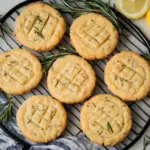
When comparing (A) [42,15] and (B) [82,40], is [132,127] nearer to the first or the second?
(B) [82,40]

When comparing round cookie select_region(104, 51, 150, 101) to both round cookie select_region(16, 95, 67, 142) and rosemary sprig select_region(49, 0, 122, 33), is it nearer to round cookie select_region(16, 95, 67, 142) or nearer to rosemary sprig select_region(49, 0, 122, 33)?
rosemary sprig select_region(49, 0, 122, 33)

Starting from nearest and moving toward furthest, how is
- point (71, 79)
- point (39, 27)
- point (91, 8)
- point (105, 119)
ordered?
1. point (105, 119)
2. point (71, 79)
3. point (39, 27)
4. point (91, 8)

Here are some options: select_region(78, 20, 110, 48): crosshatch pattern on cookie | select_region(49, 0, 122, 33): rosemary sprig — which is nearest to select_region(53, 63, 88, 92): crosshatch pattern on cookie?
select_region(78, 20, 110, 48): crosshatch pattern on cookie

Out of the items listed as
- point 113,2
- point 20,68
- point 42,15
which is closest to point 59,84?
point 20,68

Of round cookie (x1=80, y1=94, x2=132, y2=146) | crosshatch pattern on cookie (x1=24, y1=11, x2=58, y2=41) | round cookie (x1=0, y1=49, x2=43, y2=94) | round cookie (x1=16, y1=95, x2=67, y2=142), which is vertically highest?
crosshatch pattern on cookie (x1=24, y1=11, x2=58, y2=41)

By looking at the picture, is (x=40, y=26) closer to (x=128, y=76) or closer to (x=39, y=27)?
(x=39, y=27)

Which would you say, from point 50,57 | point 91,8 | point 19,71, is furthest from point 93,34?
point 19,71
